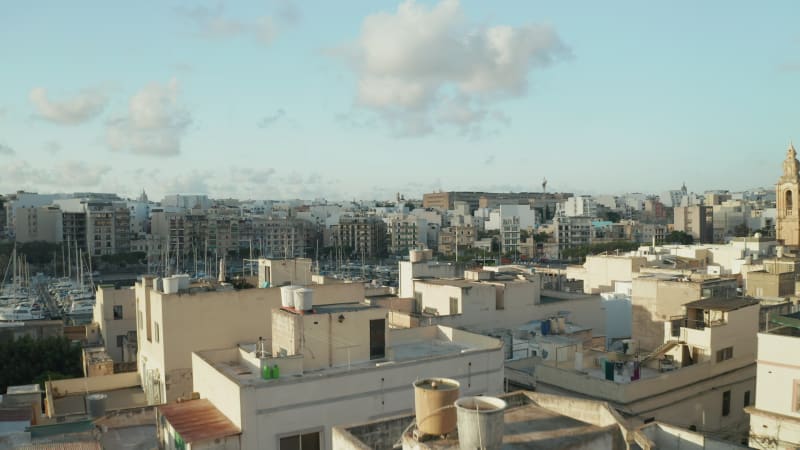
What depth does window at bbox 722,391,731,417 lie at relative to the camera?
18.5 meters

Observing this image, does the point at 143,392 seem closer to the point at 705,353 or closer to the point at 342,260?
the point at 705,353

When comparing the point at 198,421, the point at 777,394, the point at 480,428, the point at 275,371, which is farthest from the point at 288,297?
the point at 777,394

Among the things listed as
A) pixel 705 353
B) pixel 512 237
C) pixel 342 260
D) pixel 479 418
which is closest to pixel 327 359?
pixel 479 418

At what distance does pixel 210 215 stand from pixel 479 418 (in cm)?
11661

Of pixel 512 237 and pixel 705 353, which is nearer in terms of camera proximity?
pixel 705 353

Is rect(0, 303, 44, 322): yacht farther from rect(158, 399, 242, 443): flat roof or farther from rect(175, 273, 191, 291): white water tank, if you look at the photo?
rect(158, 399, 242, 443): flat roof

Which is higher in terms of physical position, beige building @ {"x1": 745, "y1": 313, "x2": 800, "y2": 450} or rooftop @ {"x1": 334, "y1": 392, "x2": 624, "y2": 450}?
rooftop @ {"x1": 334, "y1": 392, "x2": 624, "y2": 450}

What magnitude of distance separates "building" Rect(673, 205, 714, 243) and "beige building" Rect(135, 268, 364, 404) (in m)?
116

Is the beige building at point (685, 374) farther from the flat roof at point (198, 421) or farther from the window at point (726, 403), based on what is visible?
the flat roof at point (198, 421)

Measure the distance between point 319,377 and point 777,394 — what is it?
9154 millimetres

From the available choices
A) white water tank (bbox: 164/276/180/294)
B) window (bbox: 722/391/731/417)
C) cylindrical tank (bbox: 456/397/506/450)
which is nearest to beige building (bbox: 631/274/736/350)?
window (bbox: 722/391/731/417)

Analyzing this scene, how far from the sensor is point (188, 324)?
16500 millimetres

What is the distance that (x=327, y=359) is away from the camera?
44.2 ft

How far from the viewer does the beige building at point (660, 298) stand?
2334cm
